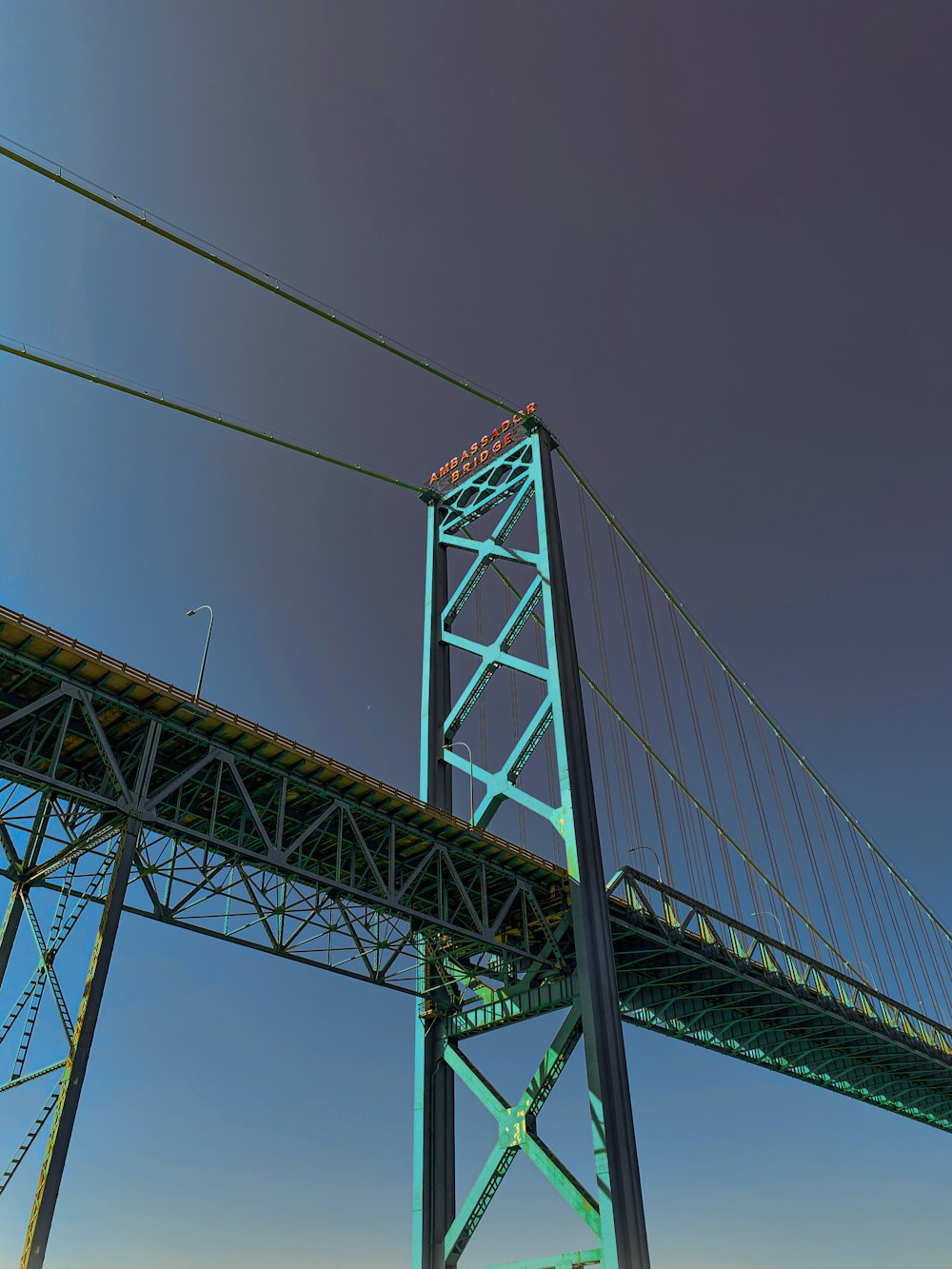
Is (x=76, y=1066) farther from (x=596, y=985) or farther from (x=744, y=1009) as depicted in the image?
(x=744, y=1009)

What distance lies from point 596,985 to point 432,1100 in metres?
7.44

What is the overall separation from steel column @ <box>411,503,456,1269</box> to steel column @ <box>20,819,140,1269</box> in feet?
44.0

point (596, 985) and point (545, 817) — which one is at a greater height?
A: point (545, 817)

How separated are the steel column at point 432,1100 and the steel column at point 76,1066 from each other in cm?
1340

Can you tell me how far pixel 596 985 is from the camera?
3281 centimetres

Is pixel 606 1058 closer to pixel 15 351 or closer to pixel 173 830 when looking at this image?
pixel 173 830

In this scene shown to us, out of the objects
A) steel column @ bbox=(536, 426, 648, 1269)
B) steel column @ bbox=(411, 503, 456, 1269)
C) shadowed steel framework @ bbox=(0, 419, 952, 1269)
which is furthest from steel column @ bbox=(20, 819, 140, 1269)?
steel column @ bbox=(536, 426, 648, 1269)

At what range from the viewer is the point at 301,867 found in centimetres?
2934

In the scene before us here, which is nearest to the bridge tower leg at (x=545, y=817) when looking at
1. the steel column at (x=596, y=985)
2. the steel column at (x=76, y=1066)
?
the steel column at (x=596, y=985)

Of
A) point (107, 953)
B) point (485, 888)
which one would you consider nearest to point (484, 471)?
point (485, 888)

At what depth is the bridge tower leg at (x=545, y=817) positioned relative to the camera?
30016 millimetres

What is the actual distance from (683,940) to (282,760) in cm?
1993

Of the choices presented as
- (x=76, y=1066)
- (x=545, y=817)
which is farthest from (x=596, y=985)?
(x=76, y=1066)

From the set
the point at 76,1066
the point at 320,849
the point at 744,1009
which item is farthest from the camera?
the point at 744,1009
